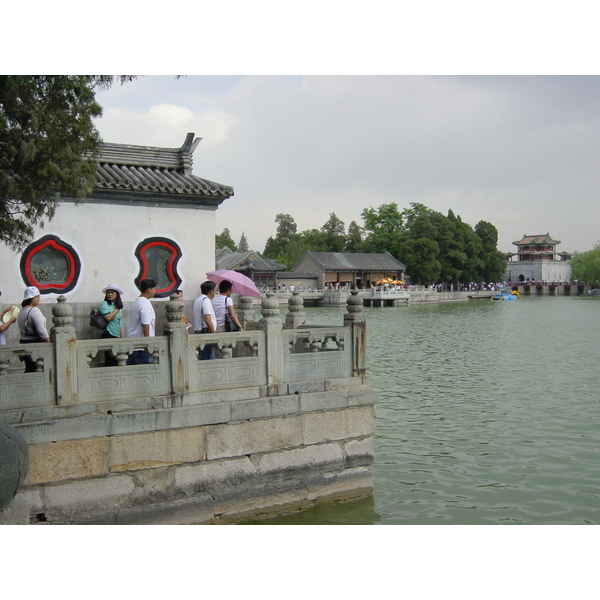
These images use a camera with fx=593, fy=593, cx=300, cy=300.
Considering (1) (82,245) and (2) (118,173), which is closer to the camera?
(1) (82,245)

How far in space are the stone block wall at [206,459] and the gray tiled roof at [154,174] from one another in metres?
3.27

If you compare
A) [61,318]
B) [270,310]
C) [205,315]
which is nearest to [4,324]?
[61,318]

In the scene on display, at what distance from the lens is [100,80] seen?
229 inches

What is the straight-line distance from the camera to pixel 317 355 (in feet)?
19.9

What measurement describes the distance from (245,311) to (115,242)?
2019 millimetres

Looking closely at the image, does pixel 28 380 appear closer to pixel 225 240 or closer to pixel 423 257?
pixel 423 257

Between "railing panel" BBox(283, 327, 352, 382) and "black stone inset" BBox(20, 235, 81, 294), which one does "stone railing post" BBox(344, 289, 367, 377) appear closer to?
"railing panel" BBox(283, 327, 352, 382)

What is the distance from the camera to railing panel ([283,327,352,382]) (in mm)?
5953

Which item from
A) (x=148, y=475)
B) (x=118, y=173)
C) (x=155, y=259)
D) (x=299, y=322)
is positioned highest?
(x=118, y=173)

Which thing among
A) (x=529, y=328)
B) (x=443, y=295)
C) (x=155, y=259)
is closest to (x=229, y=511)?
(x=155, y=259)

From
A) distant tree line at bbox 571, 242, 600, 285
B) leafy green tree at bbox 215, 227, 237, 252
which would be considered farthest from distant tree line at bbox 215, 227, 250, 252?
distant tree line at bbox 571, 242, 600, 285

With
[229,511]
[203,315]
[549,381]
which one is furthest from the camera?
[549,381]

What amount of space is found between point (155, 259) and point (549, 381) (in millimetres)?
9729

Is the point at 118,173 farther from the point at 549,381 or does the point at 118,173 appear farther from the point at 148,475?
the point at 549,381
